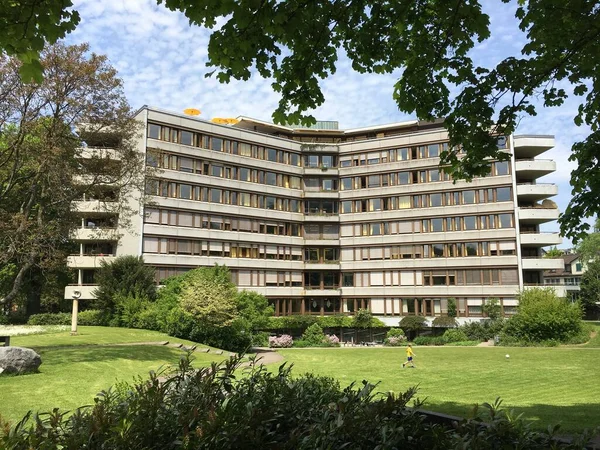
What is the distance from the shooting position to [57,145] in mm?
21062

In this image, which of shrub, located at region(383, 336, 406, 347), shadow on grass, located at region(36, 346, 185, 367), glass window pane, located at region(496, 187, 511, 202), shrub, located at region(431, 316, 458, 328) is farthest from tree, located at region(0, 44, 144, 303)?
glass window pane, located at region(496, 187, 511, 202)

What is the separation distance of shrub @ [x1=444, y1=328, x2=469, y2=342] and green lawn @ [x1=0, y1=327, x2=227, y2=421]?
2794 centimetres

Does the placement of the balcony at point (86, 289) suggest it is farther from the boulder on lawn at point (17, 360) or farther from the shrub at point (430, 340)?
the shrub at point (430, 340)

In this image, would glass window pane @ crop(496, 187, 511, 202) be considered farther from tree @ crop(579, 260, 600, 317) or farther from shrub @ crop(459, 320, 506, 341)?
tree @ crop(579, 260, 600, 317)

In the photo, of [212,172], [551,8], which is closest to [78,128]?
[551,8]

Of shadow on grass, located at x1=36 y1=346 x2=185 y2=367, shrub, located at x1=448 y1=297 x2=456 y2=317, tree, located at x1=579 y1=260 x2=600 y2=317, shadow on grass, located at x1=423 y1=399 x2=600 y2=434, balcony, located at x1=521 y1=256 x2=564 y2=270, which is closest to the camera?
shadow on grass, located at x1=423 y1=399 x2=600 y2=434

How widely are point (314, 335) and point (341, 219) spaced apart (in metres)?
16.2

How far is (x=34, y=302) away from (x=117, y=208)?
28.7 meters

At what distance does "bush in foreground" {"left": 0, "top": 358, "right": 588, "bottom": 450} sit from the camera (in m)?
4.04

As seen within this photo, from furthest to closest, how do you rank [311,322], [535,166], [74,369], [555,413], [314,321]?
[314,321], [311,322], [535,166], [74,369], [555,413]

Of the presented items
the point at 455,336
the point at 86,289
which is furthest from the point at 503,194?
the point at 86,289

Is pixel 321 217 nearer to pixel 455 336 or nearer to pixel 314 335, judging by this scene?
pixel 314 335

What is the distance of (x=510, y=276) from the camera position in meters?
52.1

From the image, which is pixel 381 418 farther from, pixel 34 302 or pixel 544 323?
pixel 34 302
